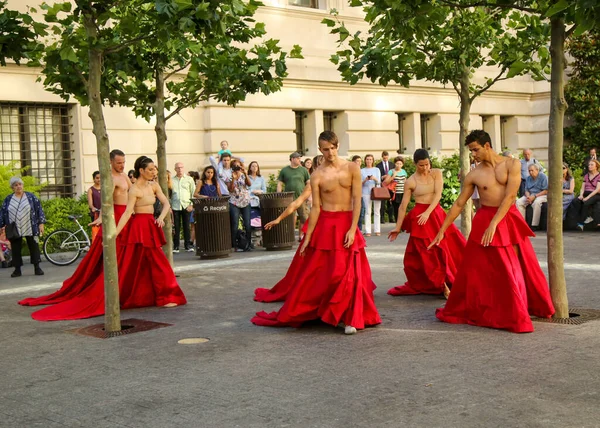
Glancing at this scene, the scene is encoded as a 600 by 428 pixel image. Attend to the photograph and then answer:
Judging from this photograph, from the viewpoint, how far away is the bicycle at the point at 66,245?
17641 mm

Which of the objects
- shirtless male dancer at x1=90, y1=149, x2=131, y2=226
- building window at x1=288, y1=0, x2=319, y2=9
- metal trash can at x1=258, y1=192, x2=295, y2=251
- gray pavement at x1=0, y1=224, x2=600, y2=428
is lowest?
gray pavement at x1=0, y1=224, x2=600, y2=428

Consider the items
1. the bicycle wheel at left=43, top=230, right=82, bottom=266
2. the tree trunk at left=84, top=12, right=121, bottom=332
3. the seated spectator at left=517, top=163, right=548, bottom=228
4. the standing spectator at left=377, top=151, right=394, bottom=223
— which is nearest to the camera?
the tree trunk at left=84, top=12, right=121, bottom=332

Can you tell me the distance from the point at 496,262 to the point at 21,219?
9593 millimetres

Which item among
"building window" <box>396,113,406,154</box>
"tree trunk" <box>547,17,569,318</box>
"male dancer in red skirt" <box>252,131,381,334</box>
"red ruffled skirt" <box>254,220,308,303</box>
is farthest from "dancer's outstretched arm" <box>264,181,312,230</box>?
"building window" <box>396,113,406,154</box>

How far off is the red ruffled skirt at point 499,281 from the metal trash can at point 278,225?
30.6 feet

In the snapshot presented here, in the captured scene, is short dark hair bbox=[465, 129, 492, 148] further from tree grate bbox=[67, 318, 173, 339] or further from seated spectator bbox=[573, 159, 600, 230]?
seated spectator bbox=[573, 159, 600, 230]

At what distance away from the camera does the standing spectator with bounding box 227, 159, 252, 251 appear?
18.6 metres

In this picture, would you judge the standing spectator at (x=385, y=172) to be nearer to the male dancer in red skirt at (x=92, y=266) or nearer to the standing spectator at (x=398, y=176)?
the standing spectator at (x=398, y=176)

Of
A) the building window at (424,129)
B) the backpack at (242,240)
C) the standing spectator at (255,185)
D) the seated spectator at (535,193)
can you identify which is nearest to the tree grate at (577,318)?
the backpack at (242,240)

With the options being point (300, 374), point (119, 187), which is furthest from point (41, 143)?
point (300, 374)

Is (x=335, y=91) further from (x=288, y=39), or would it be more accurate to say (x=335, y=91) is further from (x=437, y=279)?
(x=437, y=279)

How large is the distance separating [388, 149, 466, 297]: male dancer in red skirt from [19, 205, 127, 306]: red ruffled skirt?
375 cm

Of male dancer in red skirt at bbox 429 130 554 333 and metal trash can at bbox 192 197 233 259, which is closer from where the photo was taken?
male dancer in red skirt at bbox 429 130 554 333

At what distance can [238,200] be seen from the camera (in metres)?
18.6
